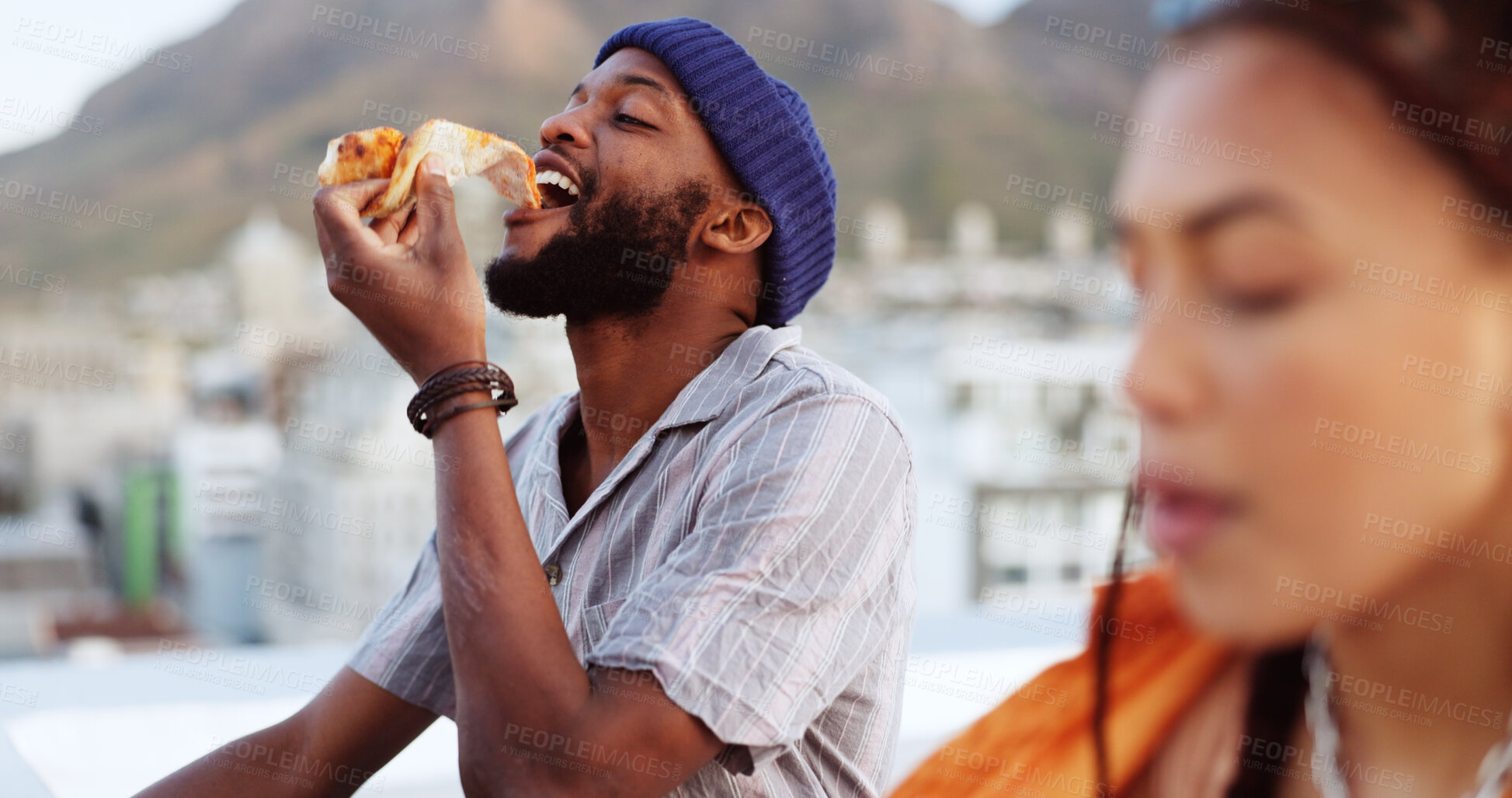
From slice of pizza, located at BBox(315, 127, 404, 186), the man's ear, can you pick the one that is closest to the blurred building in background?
the man's ear

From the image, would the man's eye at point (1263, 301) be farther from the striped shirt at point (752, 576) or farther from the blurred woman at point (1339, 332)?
the striped shirt at point (752, 576)

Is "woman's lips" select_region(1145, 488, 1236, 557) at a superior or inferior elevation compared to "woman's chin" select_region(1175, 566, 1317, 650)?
superior

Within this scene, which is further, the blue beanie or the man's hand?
the blue beanie

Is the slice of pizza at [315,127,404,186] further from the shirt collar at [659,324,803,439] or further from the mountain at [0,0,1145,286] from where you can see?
the mountain at [0,0,1145,286]

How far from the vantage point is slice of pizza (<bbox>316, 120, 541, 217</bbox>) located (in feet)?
4.85

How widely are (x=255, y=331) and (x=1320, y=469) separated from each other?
61099 millimetres

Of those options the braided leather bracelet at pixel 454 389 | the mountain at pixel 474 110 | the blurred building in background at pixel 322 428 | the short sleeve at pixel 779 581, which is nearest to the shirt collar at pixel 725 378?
the short sleeve at pixel 779 581

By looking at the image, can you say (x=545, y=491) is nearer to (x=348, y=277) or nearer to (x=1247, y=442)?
(x=348, y=277)

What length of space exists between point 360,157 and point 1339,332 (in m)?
1.42

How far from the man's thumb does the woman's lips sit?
1173mm

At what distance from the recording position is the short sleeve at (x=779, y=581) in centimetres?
120

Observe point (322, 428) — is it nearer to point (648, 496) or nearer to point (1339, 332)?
point (648, 496)

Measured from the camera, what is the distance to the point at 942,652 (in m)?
3.26

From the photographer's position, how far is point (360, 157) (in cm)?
152
